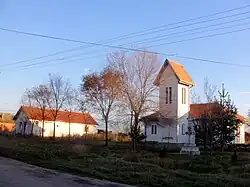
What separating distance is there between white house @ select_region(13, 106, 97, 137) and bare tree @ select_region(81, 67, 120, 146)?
20.4 meters

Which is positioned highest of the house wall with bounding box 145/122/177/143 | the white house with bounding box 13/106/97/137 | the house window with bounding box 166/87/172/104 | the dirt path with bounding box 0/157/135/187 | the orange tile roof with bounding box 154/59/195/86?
the orange tile roof with bounding box 154/59/195/86

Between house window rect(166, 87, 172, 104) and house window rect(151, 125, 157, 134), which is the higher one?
house window rect(166, 87, 172, 104)

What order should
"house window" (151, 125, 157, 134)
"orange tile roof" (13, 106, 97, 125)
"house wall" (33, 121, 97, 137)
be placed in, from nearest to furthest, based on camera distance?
"house window" (151, 125, 157, 134) → "orange tile roof" (13, 106, 97, 125) → "house wall" (33, 121, 97, 137)

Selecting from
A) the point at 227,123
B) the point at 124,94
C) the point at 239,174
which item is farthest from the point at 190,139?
the point at 239,174

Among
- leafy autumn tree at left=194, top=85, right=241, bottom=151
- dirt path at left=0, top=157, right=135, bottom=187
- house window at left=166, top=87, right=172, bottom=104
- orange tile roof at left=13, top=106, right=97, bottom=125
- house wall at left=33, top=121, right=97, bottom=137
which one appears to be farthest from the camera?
house wall at left=33, top=121, right=97, bottom=137

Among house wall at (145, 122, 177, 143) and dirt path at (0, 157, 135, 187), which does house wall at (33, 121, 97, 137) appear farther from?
dirt path at (0, 157, 135, 187)

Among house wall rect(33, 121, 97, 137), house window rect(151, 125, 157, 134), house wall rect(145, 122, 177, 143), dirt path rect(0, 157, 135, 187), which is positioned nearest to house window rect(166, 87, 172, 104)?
house wall rect(145, 122, 177, 143)

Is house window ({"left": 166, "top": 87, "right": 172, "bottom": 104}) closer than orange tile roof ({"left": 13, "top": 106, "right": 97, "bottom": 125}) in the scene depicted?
Yes

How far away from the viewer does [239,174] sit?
60.4 ft

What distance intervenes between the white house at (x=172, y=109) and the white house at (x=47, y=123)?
22.4 metres

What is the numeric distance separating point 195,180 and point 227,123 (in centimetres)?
2788

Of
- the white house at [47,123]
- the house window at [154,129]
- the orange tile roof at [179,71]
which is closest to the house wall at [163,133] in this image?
the house window at [154,129]

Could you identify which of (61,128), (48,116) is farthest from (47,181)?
(61,128)

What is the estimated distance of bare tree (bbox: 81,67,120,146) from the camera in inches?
1742
